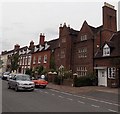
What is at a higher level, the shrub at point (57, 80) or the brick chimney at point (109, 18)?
the brick chimney at point (109, 18)

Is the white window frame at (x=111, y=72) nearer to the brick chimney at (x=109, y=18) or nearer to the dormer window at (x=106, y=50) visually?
the dormer window at (x=106, y=50)

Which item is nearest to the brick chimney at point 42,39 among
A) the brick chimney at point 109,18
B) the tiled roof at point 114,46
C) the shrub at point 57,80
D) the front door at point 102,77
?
the shrub at point 57,80

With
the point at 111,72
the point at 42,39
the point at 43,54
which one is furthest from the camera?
the point at 42,39

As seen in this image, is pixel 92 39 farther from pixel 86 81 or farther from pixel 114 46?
pixel 86 81

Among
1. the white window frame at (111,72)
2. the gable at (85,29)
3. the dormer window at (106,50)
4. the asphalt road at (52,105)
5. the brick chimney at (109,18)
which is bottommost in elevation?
the asphalt road at (52,105)

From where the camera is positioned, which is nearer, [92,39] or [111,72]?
[111,72]

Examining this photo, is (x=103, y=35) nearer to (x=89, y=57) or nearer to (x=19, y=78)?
(x=89, y=57)

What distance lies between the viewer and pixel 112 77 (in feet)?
91.2

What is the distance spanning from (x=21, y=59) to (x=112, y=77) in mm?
41546

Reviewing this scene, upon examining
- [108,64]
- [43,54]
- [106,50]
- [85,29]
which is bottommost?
[108,64]

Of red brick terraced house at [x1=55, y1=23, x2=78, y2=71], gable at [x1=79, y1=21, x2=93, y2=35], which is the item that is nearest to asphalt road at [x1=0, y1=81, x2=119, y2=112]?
gable at [x1=79, y1=21, x2=93, y2=35]

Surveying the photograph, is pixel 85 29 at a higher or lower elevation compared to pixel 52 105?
higher

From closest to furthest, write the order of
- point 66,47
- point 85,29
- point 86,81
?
point 86,81
point 85,29
point 66,47

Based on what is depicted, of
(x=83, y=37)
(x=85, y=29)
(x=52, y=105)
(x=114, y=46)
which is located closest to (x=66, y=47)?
(x=83, y=37)
